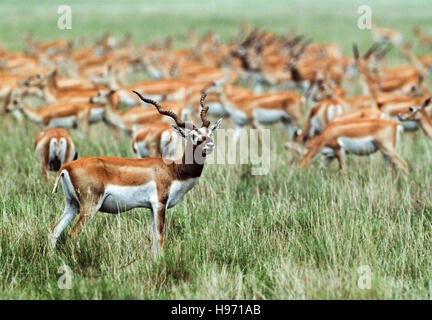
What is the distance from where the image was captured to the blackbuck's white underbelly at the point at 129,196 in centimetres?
450

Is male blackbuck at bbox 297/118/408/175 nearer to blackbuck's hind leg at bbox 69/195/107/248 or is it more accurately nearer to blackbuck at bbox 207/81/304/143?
blackbuck at bbox 207/81/304/143

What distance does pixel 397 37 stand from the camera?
3262 centimetres

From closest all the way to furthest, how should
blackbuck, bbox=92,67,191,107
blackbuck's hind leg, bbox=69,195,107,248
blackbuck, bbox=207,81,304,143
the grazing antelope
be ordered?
blackbuck's hind leg, bbox=69,195,107,248
blackbuck, bbox=207,81,304,143
blackbuck, bbox=92,67,191,107
the grazing antelope

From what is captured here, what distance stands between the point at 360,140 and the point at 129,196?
3.96m

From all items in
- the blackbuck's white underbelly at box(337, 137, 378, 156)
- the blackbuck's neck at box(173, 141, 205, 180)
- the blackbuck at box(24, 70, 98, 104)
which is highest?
the blackbuck at box(24, 70, 98, 104)

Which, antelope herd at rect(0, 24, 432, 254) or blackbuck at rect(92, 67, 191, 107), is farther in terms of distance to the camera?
blackbuck at rect(92, 67, 191, 107)

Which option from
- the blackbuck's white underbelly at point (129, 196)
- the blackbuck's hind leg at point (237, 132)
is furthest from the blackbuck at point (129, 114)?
the blackbuck's white underbelly at point (129, 196)

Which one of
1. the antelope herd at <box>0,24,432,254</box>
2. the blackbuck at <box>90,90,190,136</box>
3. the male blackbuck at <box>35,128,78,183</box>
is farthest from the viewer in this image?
the blackbuck at <box>90,90,190,136</box>

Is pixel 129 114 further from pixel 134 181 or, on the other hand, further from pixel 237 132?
pixel 134 181

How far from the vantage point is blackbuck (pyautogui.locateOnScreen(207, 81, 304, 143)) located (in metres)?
10.6

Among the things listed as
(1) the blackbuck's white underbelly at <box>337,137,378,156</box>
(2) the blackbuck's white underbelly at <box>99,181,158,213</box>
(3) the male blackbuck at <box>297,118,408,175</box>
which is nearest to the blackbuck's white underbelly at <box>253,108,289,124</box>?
(3) the male blackbuck at <box>297,118,408,175</box>

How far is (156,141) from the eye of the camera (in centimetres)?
736

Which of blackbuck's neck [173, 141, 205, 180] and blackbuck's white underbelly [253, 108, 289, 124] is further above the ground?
blackbuck's white underbelly [253, 108, 289, 124]

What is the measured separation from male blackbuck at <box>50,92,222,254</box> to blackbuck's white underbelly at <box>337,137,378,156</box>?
3417mm
